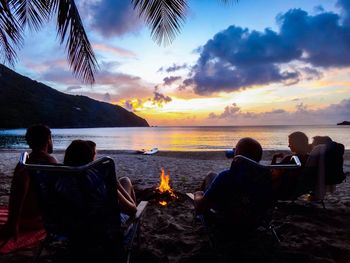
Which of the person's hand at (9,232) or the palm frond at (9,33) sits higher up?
the palm frond at (9,33)

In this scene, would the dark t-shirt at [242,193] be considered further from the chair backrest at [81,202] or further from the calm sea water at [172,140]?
the calm sea water at [172,140]

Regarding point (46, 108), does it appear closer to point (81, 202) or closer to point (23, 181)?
point (23, 181)

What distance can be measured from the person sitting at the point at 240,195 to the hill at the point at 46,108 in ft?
313

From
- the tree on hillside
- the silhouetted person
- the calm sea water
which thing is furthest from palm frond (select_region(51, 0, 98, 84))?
the calm sea water

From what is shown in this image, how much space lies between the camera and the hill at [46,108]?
117938 millimetres

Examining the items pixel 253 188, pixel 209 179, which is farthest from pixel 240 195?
pixel 209 179

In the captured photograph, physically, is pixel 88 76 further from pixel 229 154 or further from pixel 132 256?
pixel 132 256

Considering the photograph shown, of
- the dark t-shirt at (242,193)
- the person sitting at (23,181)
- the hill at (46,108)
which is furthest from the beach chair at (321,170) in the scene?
the hill at (46,108)

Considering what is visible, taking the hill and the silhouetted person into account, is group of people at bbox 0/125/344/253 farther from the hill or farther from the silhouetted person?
the hill

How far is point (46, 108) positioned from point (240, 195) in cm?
13891

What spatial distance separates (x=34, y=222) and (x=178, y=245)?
1.58 metres

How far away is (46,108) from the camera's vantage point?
433 ft

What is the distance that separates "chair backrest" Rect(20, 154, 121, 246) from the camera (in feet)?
8.38

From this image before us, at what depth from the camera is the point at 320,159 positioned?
446 centimetres
